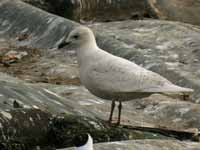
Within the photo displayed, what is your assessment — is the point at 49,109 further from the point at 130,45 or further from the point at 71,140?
the point at 130,45

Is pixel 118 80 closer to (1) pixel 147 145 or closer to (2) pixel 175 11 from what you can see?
(1) pixel 147 145

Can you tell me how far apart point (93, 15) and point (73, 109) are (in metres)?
7.46

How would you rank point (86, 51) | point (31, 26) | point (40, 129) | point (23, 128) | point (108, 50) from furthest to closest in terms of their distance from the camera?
point (31, 26) → point (108, 50) → point (86, 51) → point (40, 129) → point (23, 128)

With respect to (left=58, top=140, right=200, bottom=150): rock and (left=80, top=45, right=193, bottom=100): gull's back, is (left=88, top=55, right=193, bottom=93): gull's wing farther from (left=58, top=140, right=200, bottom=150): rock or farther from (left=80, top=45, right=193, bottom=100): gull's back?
(left=58, top=140, right=200, bottom=150): rock

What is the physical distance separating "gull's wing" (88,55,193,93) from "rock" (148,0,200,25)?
7359 millimetres

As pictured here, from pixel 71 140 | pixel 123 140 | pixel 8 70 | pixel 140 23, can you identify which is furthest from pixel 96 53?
pixel 140 23

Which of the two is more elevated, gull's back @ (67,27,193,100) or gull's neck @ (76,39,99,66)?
gull's neck @ (76,39,99,66)

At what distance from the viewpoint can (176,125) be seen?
6.70 m

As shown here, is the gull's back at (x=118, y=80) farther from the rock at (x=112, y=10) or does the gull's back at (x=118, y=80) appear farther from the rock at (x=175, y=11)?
the rock at (x=175, y=11)

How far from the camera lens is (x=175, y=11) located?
44.4ft

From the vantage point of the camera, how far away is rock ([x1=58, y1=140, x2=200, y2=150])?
481 cm

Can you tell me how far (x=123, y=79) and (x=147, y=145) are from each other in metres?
0.97

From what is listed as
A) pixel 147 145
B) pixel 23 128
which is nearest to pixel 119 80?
pixel 147 145

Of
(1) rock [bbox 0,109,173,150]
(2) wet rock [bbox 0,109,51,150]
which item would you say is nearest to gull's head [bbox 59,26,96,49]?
(1) rock [bbox 0,109,173,150]
